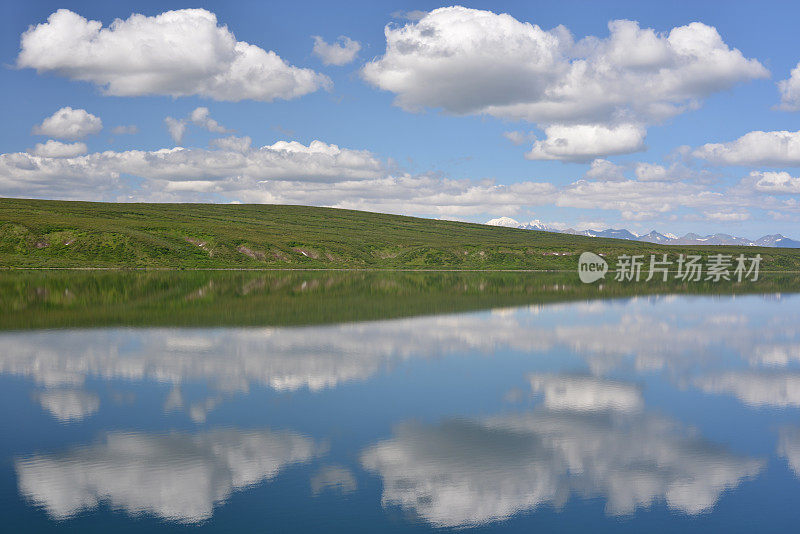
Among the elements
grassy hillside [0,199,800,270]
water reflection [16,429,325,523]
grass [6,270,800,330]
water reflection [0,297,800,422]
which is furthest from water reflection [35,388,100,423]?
grassy hillside [0,199,800,270]

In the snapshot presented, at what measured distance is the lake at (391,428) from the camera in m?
13.6

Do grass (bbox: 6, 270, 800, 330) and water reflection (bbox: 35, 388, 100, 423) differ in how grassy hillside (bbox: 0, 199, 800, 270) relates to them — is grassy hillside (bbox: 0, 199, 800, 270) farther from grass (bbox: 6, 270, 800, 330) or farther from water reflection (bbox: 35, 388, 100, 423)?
water reflection (bbox: 35, 388, 100, 423)

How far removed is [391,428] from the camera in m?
19.1

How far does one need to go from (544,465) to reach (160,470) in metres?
9.47

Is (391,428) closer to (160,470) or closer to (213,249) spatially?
(160,470)

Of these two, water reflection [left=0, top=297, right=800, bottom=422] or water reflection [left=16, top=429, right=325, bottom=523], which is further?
water reflection [left=0, top=297, right=800, bottom=422]

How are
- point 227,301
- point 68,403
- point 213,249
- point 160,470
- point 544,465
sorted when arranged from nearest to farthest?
point 160,470
point 544,465
point 68,403
point 227,301
point 213,249

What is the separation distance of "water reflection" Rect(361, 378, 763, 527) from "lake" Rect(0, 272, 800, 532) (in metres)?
0.07

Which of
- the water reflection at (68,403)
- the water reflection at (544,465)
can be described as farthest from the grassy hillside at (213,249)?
the water reflection at (544,465)

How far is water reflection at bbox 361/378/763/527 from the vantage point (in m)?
14.2

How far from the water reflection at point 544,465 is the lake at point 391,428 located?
7 cm

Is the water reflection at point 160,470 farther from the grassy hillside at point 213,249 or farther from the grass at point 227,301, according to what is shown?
the grassy hillside at point 213,249

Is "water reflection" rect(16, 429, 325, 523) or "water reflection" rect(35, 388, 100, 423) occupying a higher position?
"water reflection" rect(16, 429, 325, 523)

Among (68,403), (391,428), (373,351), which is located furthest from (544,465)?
(373,351)
